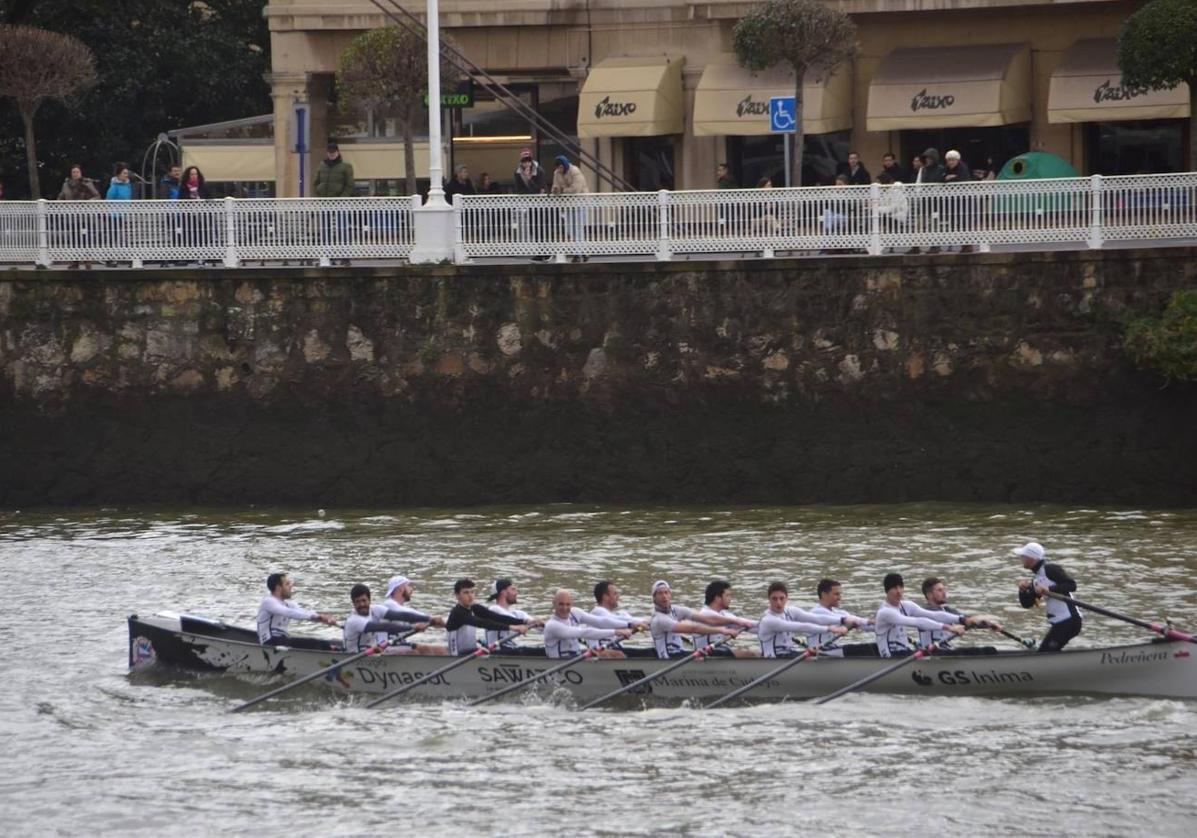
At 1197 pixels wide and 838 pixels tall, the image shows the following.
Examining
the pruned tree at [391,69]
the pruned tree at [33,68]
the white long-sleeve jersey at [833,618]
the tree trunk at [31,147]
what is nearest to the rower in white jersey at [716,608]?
the white long-sleeve jersey at [833,618]

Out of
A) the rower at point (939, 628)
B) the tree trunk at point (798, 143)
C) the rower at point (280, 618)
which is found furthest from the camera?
the tree trunk at point (798, 143)

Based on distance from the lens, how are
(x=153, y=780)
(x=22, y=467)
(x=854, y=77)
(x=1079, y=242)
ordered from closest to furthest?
(x=153, y=780)
(x=1079, y=242)
(x=22, y=467)
(x=854, y=77)

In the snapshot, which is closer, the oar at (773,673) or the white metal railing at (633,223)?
the oar at (773,673)

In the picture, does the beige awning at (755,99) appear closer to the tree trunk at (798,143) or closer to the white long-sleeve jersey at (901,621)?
the tree trunk at (798,143)

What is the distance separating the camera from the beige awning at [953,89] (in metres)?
34.9

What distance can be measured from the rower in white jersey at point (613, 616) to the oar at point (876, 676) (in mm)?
1679

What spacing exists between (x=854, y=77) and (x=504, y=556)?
46.2ft

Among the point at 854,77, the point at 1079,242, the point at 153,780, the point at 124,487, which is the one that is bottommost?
the point at 153,780

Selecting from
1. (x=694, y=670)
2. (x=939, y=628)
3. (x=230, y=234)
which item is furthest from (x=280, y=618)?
(x=230, y=234)

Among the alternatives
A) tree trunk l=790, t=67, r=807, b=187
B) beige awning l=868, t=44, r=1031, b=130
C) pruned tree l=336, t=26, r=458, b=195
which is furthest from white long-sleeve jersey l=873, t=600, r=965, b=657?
beige awning l=868, t=44, r=1031, b=130

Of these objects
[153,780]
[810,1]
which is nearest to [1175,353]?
[810,1]

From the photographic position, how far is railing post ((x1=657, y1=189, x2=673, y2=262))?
28.2 m

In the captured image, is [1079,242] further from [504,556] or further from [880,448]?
[504,556]

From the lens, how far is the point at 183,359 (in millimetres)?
28922
